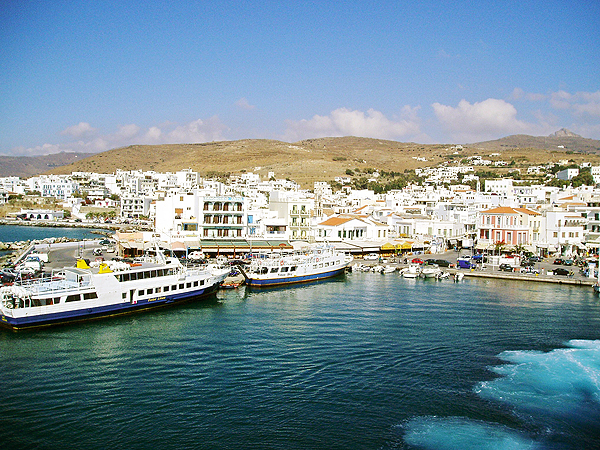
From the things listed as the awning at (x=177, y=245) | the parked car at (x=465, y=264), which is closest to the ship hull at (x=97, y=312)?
the awning at (x=177, y=245)

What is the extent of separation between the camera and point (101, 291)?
25.4m

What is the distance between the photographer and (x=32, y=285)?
2441 centimetres

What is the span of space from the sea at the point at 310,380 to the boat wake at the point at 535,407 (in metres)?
0.05

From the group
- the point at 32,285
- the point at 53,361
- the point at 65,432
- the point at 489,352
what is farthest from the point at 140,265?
the point at 489,352

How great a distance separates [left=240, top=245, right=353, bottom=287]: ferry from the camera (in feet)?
112

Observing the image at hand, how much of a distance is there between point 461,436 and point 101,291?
1838cm

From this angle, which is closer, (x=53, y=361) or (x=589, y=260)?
(x=53, y=361)

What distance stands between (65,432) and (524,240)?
43.5 meters

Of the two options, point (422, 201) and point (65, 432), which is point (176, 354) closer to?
point (65, 432)

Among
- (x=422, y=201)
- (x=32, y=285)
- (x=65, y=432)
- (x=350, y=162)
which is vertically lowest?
(x=65, y=432)

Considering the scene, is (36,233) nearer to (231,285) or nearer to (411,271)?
(231,285)

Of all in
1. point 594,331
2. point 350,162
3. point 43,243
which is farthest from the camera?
point 350,162

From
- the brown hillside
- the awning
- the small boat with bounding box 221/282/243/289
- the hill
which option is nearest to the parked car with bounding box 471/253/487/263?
the small boat with bounding box 221/282/243/289

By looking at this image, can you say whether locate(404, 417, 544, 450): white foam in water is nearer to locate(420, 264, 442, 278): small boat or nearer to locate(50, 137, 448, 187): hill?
locate(420, 264, 442, 278): small boat
